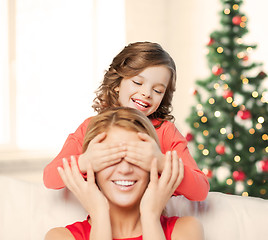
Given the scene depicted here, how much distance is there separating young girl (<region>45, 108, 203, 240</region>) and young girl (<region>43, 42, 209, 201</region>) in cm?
3

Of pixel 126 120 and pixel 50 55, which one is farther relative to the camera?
pixel 50 55

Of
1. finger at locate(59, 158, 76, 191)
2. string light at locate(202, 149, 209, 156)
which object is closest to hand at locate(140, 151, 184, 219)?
finger at locate(59, 158, 76, 191)

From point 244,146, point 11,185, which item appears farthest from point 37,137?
point 11,185

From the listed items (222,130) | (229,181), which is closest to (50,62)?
(222,130)

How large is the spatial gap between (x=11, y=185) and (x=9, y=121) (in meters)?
2.50

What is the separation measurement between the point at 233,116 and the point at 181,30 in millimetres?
1926

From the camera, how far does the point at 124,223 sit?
132cm

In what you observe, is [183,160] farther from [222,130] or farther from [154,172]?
[222,130]

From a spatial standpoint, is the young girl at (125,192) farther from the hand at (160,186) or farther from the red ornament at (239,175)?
the red ornament at (239,175)

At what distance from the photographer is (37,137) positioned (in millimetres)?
4336

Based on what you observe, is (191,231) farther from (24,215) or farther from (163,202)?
(24,215)

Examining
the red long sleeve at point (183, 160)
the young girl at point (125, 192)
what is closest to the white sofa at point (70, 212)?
the red long sleeve at point (183, 160)

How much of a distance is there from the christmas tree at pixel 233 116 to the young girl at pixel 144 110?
76.0 inches

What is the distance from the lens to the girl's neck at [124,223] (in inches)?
51.5
